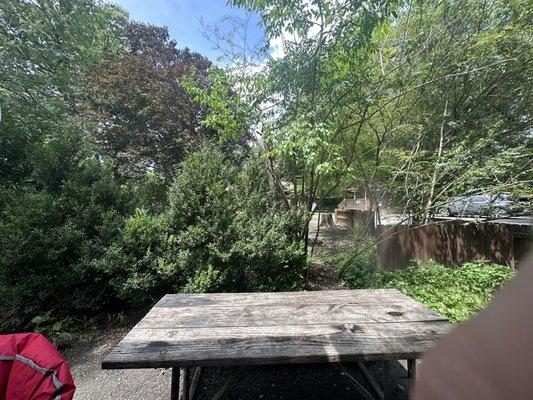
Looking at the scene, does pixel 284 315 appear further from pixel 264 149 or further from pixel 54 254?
pixel 264 149

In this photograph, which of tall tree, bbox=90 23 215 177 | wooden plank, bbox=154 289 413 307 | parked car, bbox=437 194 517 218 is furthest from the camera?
tall tree, bbox=90 23 215 177

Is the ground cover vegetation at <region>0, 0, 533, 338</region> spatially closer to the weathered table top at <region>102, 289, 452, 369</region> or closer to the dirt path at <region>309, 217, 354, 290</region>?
the dirt path at <region>309, 217, 354, 290</region>

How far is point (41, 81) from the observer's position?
4.57 m

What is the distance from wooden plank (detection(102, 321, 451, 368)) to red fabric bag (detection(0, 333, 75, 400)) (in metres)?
0.19

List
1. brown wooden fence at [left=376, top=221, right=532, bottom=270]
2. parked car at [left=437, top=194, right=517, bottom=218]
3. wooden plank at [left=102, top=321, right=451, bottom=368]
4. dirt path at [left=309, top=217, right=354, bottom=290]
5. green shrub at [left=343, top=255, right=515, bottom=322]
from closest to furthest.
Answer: wooden plank at [left=102, top=321, right=451, bottom=368], green shrub at [left=343, top=255, right=515, bottom=322], parked car at [left=437, top=194, right=517, bottom=218], dirt path at [left=309, top=217, right=354, bottom=290], brown wooden fence at [left=376, top=221, right=532, bottom=270]

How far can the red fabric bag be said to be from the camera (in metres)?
1.24

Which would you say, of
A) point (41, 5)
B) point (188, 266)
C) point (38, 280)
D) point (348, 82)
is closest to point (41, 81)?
point (41, 5)

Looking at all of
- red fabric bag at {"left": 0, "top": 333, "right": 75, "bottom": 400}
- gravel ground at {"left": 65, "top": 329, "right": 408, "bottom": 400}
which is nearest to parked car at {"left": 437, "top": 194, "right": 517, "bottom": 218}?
gravel ground at {"left": 65, "top": 329, "right": 408, "bottom": 400}

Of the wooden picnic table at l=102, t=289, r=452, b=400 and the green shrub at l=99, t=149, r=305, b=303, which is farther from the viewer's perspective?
the green shrub at l=99, t=149, r=305, b=303

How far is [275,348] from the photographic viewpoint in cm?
141

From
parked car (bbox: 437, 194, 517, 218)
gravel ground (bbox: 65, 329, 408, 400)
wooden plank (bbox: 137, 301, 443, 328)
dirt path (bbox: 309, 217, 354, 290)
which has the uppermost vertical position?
parked car (bbox: 437, 194, 517, 218)

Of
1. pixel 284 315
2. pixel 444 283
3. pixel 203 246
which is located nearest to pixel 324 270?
Result: pixel 444 283

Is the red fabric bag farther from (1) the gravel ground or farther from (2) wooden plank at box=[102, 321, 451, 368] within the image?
(1) the gravel ground

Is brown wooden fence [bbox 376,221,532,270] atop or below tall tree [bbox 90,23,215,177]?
below
